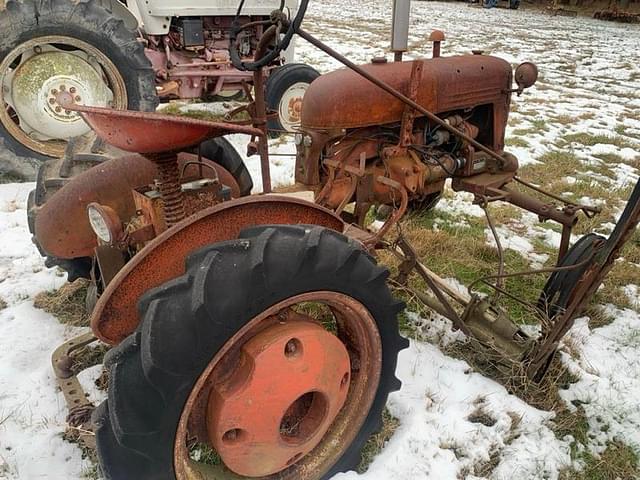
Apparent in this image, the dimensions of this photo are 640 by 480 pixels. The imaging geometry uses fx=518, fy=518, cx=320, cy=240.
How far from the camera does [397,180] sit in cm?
261

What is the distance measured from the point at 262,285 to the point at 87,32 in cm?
345

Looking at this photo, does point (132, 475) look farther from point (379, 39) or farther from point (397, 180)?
point (379, 39)

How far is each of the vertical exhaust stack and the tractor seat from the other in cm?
121

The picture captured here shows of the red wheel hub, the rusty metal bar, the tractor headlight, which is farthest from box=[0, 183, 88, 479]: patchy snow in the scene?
the rusty metal bar

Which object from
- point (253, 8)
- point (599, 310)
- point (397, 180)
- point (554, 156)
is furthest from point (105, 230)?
point (554, 156)

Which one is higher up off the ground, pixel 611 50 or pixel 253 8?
pixel 253 8

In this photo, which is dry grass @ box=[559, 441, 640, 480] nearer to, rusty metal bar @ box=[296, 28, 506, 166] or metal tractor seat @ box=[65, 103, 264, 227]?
rusty metal bar @ box=[296, 28, 506, 166]

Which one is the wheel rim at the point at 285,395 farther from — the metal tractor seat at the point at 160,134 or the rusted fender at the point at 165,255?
the metal tractor seat at the point at 160,134

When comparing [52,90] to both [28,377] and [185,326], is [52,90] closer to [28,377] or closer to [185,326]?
[28,377]

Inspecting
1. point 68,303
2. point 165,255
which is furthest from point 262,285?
point 68,303

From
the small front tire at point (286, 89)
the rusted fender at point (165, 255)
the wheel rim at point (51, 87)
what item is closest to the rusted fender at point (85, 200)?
the rusted fender at point (165, 255)

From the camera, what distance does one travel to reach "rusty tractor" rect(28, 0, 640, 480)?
1.30 metres

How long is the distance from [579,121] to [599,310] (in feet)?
15.2

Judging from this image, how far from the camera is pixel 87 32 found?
389cm
